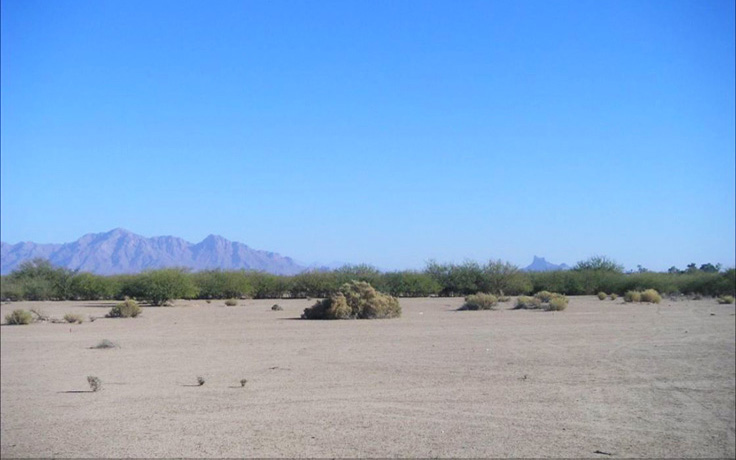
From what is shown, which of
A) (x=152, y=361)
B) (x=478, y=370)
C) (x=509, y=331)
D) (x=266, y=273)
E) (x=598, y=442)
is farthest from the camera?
(x=266, y=273)

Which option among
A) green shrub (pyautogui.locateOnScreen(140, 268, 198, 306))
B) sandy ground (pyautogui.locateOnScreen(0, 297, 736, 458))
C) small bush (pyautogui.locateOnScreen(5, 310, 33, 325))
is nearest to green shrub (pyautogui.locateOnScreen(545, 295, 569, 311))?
sandy ground (pyautogui.locateOnScreen(0, 297, 736, 458))

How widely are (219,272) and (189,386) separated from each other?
5104 cm

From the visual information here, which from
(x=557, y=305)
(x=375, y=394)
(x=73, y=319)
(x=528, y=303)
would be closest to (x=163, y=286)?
(x=73, y=319)

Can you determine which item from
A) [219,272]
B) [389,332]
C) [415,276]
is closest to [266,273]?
[219,272]

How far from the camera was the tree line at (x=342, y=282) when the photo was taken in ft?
178

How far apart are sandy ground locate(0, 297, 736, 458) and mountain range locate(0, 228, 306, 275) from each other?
455 centimetres

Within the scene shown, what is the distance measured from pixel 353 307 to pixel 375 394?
2354 centimetres

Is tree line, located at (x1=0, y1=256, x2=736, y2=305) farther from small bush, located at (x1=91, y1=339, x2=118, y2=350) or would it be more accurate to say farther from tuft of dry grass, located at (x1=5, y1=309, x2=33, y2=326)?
small bush, located at (x1=91, y1=339, x2=118, y2=350)

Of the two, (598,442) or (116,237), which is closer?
(598,442)

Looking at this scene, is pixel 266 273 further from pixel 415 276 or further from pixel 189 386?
pixel 189 386

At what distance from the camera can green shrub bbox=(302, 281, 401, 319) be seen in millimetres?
39125

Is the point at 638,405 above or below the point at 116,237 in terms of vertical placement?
below

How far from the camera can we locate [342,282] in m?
59.5

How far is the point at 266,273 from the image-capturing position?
2832 inches
